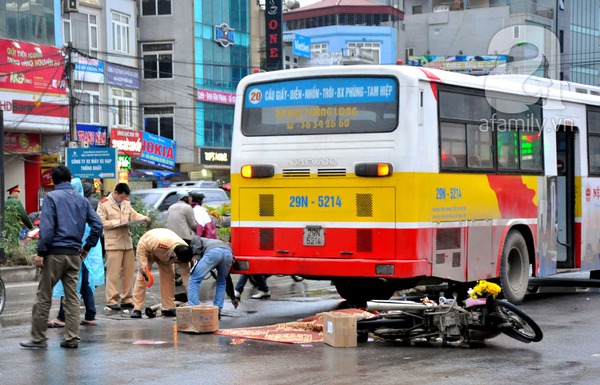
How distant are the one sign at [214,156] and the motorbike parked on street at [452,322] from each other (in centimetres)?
4529

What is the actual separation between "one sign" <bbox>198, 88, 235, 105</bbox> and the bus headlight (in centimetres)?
4328

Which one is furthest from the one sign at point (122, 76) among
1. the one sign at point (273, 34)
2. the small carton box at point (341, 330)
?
the small carton box at point (341, 330)

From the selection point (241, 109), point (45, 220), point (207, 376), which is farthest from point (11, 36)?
point (207, 376)

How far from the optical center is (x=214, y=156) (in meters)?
56.3

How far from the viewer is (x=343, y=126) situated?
12.8 m

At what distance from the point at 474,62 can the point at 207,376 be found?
76339mm

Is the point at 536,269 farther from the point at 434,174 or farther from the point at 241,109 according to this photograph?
the point at 241,109

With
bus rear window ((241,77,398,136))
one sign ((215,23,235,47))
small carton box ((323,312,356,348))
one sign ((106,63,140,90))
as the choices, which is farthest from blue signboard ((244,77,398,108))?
one sign ((215,23,235,47))

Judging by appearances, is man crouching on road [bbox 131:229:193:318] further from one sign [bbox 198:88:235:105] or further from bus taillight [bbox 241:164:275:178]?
one sign [bbox 198:88:235:105]

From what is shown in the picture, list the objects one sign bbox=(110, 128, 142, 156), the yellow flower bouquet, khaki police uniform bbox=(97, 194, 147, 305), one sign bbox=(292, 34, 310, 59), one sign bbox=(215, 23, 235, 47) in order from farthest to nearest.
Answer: one sign bbox=(292, 34, 310, 59), one sign bbox=(215, 23, 235, 47), one sign bbox=(110, 128, 142, 156), khaki police uniform bbox=(97, 194, 147, 305), the yellow flower bouquet

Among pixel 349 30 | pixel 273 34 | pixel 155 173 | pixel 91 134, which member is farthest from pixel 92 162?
pixel 349 30

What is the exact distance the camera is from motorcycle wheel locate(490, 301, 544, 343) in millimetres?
10305

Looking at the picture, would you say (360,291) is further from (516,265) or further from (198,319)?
(198,319)

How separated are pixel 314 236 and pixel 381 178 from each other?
120 centimetres
